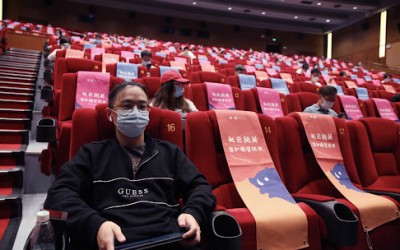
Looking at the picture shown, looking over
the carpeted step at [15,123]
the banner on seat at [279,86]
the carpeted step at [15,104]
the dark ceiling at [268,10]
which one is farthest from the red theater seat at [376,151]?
the dark ceiling at [268,10]

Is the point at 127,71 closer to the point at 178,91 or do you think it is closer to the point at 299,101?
the point at 178,91

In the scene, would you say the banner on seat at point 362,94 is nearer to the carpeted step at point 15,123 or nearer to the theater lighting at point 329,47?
the carpeted step at point 15,123

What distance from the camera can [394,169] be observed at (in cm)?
109

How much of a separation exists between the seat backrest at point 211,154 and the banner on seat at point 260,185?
27 mm

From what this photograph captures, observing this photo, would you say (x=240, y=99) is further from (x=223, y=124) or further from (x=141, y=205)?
(x=141, y=205)

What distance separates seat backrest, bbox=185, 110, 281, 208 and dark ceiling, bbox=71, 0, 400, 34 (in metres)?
7.17

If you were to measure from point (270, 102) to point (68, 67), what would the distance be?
3.58 feet

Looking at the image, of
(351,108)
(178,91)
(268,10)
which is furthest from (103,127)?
(268,10)

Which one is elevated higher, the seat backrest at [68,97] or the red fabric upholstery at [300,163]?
the seat backrest at [68,97]

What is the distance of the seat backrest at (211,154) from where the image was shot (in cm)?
82

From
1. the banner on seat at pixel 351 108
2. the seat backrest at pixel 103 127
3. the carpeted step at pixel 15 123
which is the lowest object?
the carpeted step at pixel 15 123

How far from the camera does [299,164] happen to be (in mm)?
942

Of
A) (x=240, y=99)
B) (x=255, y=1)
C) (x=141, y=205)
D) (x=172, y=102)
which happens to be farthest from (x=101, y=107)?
(x=255, y=1)

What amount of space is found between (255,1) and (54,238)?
25.6ft
